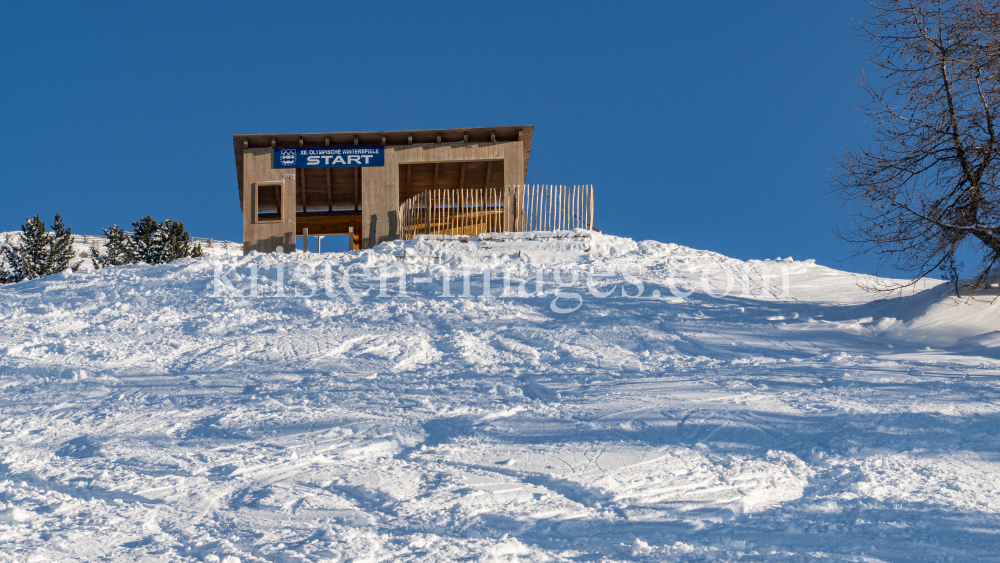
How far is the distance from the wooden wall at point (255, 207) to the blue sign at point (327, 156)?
0.29m

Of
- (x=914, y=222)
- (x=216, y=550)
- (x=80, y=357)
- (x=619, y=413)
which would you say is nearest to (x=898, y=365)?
(x=914, y=222)

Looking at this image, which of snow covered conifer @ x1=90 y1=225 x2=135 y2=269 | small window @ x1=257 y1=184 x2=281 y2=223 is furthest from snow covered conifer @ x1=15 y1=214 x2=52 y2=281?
small window @ x1=257 y1=184 x2=281 y2=223

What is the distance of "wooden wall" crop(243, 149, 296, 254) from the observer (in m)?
20.6

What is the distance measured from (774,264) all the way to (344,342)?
36.3 ft

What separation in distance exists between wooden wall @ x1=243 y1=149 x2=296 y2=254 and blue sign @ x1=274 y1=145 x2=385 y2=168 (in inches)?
11.4

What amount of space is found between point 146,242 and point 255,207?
2748 cm

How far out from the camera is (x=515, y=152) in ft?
66.5

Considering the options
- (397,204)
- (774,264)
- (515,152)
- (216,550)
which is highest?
(515,152)

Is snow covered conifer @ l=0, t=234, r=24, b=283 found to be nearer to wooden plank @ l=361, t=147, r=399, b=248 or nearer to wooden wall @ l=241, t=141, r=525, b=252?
wooden wall @ l=241, t=141, r=525, b=252

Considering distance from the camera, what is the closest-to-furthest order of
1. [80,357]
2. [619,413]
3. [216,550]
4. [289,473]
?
[216,550] < [289,473] < [619,413] < [80,357]

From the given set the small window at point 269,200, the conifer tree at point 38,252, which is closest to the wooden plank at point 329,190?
the small window at point 269,200

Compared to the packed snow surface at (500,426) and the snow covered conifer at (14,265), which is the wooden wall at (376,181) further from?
the snow covered conifer at (14,265)

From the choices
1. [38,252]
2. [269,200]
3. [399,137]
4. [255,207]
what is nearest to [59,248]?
[38,252]

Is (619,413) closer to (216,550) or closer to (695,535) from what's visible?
(695,535)
